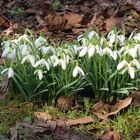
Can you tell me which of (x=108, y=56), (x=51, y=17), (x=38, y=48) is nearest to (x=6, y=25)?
(x=51, y=17)

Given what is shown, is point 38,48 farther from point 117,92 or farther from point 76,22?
point 76,22

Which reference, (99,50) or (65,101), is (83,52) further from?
(65,101)

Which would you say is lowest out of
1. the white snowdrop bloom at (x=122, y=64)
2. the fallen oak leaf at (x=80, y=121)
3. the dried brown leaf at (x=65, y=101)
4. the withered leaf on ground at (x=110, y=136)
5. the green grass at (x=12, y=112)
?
the withered leaf on ground at (x=110, y=136)

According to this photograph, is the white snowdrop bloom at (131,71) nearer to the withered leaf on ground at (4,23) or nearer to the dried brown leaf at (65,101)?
the dried brown leaf at (65,101)

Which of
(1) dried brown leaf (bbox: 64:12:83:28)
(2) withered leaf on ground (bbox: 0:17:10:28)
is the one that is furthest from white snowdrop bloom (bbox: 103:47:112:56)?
(2) withered leaf on ground (bbox: 0:17:10:28)

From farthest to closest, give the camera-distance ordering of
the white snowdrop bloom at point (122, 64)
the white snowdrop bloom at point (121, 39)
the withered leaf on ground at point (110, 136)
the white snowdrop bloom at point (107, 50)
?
the white snowdrop bloom at point (121, 39) < the white snowdrop bloom at point (107, 50) < the white snowdrop bloom at point (122, 64) < the withered leaf on ground at point (110, 136)

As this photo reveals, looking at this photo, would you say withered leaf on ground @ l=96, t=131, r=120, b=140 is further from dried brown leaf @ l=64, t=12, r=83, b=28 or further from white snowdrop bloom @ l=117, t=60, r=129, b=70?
dried brown leaf @ l=64, t=12, r=83, b=28

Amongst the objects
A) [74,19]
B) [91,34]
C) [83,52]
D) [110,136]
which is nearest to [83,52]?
[83,52]

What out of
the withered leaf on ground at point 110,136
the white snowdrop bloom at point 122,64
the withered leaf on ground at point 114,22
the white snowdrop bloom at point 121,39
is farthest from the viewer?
the withered leaf on ground at point 114,22

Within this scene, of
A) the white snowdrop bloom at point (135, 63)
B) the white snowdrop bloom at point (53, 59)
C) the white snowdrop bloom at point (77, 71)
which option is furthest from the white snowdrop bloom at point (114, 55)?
the white snowdrop bloom at point (53, 59)

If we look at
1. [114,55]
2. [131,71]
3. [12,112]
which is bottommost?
[12,112]
